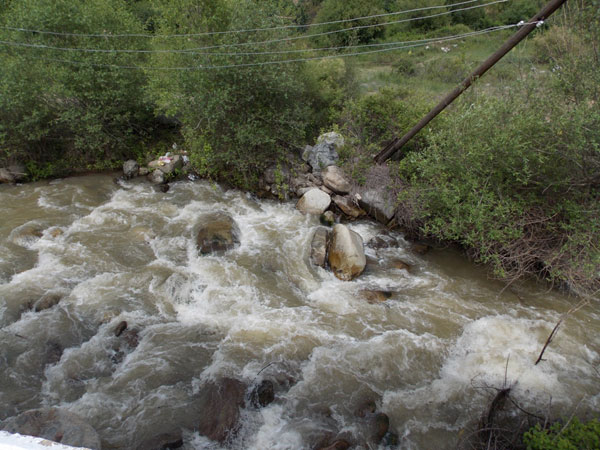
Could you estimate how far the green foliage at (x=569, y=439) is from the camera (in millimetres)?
4551

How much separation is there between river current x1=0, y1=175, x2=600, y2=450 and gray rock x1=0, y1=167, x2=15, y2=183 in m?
2.99

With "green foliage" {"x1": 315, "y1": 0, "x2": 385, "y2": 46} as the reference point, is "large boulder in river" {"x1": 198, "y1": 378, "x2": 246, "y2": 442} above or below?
below

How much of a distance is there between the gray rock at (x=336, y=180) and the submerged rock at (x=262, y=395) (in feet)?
23.3

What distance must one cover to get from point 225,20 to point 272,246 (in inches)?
351

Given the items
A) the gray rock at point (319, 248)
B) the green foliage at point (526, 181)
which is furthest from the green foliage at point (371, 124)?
the green foliage at point (526, 181)

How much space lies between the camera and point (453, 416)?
611 cm

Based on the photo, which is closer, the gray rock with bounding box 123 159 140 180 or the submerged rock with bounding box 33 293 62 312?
→ the submerged rock with bounding box 33 293 62 312

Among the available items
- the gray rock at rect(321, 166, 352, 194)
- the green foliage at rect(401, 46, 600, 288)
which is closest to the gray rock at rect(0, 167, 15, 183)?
the gray rock at rect(321, 166, 352, 194)

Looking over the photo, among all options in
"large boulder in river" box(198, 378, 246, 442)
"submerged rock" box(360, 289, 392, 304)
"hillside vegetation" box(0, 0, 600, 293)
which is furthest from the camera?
"submerged rock" box(360, 289, 392, 304)

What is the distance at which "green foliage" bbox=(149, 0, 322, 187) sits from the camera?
11.6 meters

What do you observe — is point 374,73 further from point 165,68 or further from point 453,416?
point 453,416

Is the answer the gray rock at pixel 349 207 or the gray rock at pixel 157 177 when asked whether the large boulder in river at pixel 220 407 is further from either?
the gray rock at pixel 157 177

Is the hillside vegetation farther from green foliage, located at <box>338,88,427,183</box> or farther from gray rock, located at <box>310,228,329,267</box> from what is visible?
gray rock, located at <box>310,228,329,267</box>

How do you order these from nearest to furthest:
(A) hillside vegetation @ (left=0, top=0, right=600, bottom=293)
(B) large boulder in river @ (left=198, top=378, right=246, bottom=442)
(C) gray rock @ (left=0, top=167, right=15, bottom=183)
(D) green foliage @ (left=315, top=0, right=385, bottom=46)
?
1. (B) large boulder in river @ (left=198, top=378, right=246, bottom=442)
2. (A) hillside vegetation @ (left=0, top=0, right=600, bottom=293)
3. (C) gray rock @ (left=0, top=167, right=15, bottom=183)
4. (D) green foliage @ (left=315, top=0, right=385, bottom=46)
